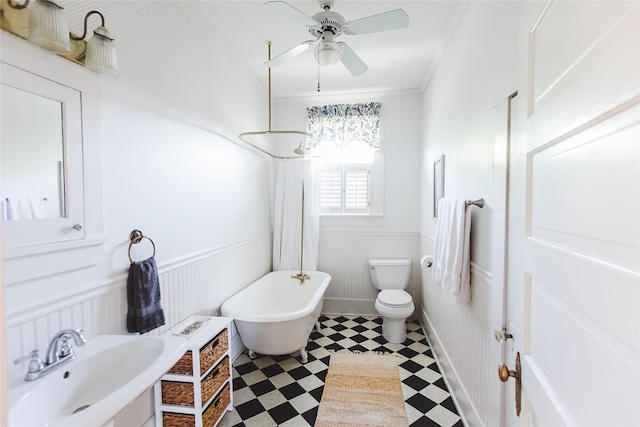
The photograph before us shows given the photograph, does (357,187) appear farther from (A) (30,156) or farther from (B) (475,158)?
(A) (30,156)

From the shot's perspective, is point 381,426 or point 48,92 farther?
point 381,426

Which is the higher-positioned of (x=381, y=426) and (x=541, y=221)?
(x=541, y=221)

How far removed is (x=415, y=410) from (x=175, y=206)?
2.20m

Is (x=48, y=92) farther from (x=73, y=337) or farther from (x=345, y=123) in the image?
(x=345, y=123)

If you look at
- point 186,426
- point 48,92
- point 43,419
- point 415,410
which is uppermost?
point 48,92

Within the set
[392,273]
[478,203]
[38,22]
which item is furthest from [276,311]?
[38,22]

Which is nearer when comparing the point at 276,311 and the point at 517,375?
the point at 517,375

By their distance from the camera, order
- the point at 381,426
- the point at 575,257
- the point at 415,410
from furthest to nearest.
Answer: the point at 415,410 → the point at 381,426 → the point at 575,257

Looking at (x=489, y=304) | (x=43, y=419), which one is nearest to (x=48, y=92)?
(x=43, y=419)

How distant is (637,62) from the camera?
41 cm

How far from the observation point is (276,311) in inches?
126

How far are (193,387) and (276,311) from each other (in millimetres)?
1579

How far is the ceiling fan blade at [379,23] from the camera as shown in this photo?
5.20 feet

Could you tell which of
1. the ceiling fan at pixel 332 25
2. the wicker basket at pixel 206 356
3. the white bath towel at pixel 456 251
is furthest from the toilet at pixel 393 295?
the ceiling fan at pixel 332 25
